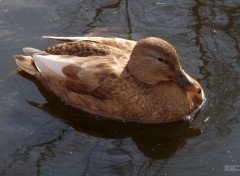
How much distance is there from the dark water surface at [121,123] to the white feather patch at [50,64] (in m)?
0.32

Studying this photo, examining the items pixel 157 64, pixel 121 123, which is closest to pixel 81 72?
pixel 121 123

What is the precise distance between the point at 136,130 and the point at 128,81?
0.52 m

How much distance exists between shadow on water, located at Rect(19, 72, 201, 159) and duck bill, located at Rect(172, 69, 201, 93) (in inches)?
14.5

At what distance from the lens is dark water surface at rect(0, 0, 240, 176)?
5766 mm

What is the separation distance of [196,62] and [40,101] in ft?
6.18

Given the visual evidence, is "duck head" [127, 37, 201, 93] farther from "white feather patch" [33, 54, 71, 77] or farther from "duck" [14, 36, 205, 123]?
"white feather patch" [33, 54, 71, 77]

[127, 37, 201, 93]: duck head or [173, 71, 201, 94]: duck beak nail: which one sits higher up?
→ [127, 37, 201, 93]: duck head

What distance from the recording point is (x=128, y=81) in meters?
6.29

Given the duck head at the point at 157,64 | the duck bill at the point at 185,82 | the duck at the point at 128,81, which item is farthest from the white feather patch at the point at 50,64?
the duck bill at the point at 185,82

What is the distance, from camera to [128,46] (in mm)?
6676

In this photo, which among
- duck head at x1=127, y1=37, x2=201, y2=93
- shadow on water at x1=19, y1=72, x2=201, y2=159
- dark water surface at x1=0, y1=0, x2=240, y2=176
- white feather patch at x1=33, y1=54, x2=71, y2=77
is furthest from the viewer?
white feather patch at x1=33, y1=54, x2=71, y2=77

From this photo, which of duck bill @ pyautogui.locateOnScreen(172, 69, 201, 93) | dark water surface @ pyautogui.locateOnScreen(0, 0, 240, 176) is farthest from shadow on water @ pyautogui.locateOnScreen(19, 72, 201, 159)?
duck bill @ pyautogui.locateOnScreen(172, 69, 201, 93)

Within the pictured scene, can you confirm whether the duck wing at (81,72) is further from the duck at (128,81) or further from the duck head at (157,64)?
the duck head at (157,64)

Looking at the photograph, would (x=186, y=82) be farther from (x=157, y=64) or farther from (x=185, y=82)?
(x=157, y=64)
